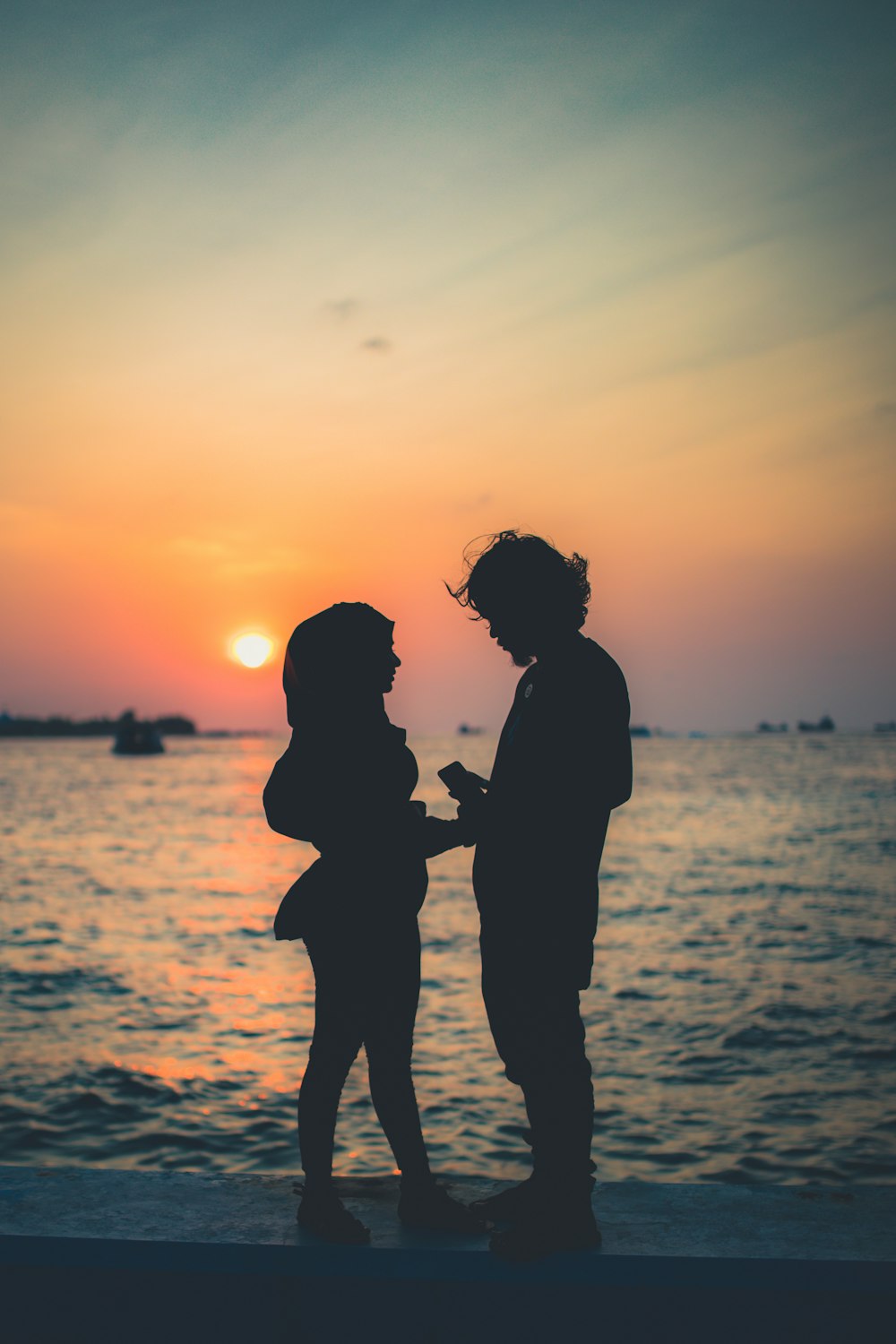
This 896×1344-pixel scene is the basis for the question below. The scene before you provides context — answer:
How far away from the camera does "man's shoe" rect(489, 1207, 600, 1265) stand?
2.43 m

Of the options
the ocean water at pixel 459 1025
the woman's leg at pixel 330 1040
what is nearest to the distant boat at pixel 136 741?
the ocean water at pixel 459 1025

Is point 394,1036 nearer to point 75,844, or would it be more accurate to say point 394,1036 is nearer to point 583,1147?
point 583,1147

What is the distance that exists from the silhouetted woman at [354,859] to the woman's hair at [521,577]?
0.30 metres

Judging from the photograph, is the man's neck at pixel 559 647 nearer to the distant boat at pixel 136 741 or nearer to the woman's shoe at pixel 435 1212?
the woman's shoe at pixel 435 1212

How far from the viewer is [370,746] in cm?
283

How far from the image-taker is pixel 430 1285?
2.41m

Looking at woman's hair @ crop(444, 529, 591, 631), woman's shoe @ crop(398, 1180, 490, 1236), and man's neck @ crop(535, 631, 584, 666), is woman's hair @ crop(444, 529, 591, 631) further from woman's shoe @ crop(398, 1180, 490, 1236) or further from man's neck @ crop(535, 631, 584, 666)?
woman's shoe @ crop(398, 1180, 490, 1236)

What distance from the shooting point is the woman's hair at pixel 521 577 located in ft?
9.25

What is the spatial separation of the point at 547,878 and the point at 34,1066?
8179mm

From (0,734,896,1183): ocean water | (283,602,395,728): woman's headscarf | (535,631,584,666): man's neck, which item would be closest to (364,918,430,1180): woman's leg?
(283,602,395,728): woman's headscarf

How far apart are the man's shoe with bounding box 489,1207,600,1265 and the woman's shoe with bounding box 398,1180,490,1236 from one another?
0.39ft

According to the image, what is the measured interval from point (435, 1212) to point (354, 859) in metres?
0.95

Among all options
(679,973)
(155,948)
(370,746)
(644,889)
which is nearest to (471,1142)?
(370,746)

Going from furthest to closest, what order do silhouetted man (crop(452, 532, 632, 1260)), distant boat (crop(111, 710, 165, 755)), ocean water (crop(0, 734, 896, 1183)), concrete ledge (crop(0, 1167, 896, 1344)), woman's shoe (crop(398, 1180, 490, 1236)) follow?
distant boat (crop(111, 710, 165, 755)), ocean water (crop(0, 734, 896, 1183)), silhouetted man (crop(452, 532, 632, 1260)), woman's shoe (crop(398, 1180, 490, 1236)), concrete ledge (crop(0, 1167, 896, 1344))
